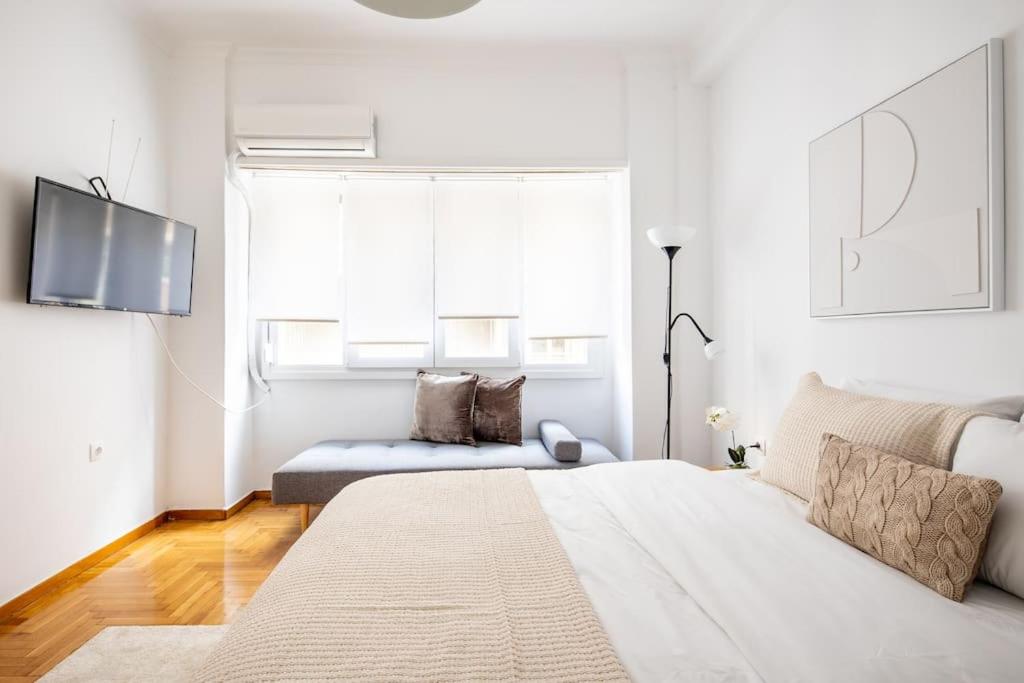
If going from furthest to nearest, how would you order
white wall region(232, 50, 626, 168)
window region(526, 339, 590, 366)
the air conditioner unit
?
window region(526, 339, 590, 366) → white wall region(232, 50, 626, 168) → the air conditioner unit

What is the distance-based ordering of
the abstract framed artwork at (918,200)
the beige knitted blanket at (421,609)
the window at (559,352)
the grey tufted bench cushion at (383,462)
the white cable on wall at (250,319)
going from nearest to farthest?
the beige knitted blanket at (421,609), the abstract framed artwork at (918,200), the grey tufted bench cushion at (383,462), the white cable on wall at (250,319), the window at (559,352)

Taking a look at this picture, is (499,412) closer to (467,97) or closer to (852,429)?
(467,97)

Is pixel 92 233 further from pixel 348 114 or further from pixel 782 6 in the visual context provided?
pixel 782 6

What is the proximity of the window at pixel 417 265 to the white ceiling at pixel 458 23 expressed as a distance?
0.85 metres

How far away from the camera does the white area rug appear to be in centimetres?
180

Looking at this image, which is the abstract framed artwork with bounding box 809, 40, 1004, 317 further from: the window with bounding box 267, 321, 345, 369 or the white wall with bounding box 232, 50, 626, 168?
the window with bounding box 267, 321, 345, 369

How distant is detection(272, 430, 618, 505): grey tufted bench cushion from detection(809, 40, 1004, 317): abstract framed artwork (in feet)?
5.40

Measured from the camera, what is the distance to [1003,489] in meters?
1.14

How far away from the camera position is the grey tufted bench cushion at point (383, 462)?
9.55 ft

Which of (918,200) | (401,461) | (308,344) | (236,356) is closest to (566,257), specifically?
(401,461)

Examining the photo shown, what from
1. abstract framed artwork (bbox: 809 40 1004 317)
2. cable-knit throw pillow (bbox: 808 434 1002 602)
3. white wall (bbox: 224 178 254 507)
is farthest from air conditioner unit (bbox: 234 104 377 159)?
cable-knit throw pillow (bbox: 808 434 1002 602)

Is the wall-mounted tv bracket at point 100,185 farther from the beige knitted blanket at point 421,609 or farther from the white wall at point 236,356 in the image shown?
the beige knitted blanket at point 421,609

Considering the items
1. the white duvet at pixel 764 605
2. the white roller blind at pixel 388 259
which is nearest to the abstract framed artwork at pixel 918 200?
the white duvet at pixel 764 605

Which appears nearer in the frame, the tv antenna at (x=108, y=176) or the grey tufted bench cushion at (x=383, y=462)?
the tv antenna at (x=108, y=176)
